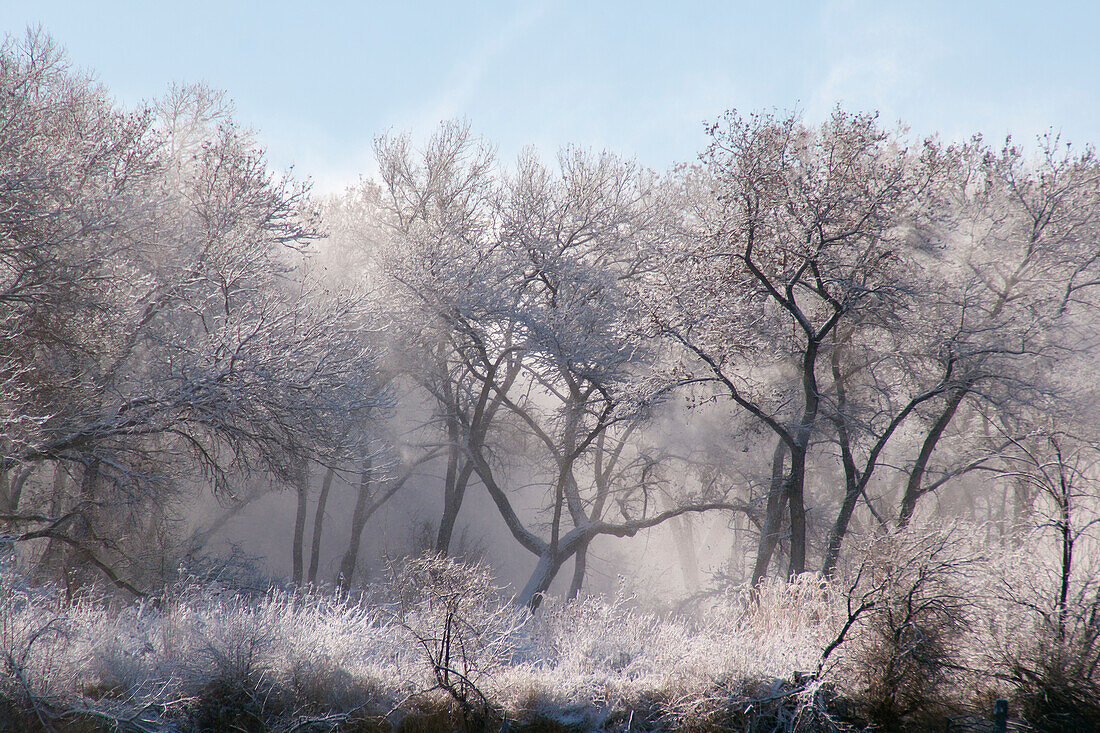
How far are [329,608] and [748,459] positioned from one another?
1446 cm

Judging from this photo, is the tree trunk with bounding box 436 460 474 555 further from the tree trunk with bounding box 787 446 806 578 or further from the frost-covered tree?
the tree trunk with bounding box 787 446 806 578

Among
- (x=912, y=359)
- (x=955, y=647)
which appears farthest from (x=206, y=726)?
(x=912, y=359)

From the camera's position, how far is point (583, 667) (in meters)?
7.80

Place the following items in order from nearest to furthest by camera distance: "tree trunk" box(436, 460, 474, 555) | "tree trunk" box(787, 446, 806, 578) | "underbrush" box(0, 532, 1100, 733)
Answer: "underbrush" box(0, 532, 1100, 733) < "tree trunk" box(787, 446, 806, 578) < "tree trunk" box(436, 460, 474, 555)

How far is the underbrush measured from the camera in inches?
249

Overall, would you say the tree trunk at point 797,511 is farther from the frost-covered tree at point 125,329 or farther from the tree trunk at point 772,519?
the frost-covered tree at point 125,329

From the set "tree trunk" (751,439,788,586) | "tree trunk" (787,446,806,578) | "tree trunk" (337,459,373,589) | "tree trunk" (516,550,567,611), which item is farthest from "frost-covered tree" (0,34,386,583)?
"tree trunk" (751,439,788,586)

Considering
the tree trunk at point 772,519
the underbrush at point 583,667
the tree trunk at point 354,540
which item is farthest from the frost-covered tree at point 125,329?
the tree trunk at point 772,519

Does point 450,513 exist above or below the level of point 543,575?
above

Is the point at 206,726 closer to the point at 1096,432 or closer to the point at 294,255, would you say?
the point at 1096,432

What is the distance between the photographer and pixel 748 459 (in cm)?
2033

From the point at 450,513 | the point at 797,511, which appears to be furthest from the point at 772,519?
the point at 450,513

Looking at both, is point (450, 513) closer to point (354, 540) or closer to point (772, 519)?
point (354, 540)

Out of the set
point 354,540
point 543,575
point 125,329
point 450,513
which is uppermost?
point 125,329
